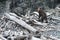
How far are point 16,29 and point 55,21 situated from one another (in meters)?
3.91

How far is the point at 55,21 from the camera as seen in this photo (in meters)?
12.7

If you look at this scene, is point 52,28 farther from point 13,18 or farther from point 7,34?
point 7,34

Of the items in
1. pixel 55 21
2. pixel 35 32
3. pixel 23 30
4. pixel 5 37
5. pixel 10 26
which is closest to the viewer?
pixel 5 37

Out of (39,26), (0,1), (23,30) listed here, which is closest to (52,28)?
(39,26)

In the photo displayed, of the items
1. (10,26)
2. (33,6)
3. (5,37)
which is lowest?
(5,37)

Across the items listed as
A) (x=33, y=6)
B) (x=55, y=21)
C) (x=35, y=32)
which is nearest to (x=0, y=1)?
(x=33, y=6)

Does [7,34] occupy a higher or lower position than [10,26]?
lower

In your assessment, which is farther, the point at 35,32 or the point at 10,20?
the point at 10,20

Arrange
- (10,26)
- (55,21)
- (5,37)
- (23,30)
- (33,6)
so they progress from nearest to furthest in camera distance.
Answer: (5,37), (23,30), (10,26), (55,21), (33,6)

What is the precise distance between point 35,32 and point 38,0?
12.9 meters

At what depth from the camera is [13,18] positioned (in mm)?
10367

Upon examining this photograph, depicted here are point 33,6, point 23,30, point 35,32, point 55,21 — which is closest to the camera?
point 35,32

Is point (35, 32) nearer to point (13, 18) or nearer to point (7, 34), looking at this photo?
point (7, 34)

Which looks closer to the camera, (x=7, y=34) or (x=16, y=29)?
(x=7, y=34)
